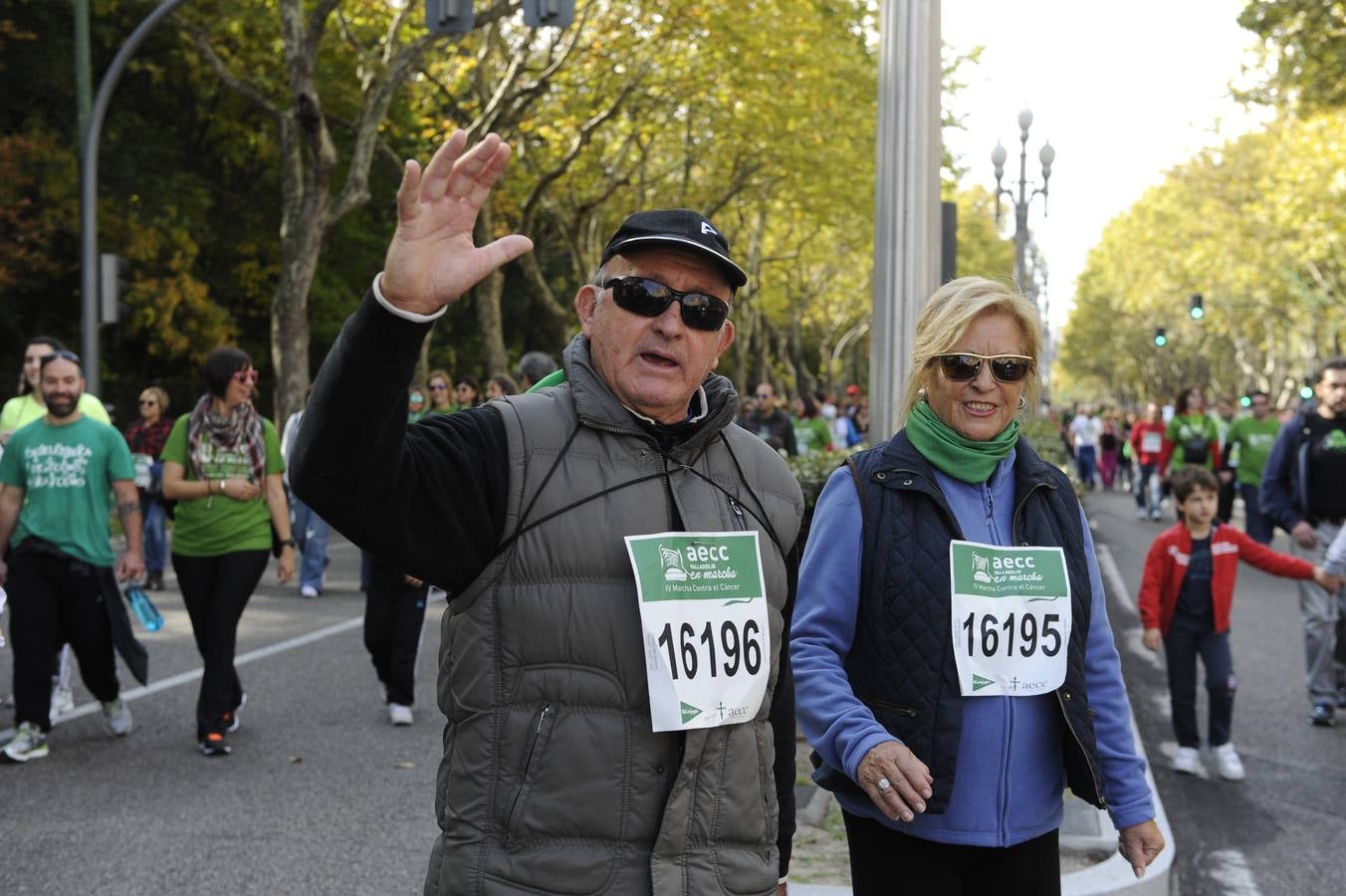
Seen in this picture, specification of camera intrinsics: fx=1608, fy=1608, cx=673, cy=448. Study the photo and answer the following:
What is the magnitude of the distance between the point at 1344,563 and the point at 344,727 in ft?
15.8

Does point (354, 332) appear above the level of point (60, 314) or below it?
below

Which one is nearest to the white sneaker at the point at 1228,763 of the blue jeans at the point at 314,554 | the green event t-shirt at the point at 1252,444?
the green event t-shirt at the point at 1252,444

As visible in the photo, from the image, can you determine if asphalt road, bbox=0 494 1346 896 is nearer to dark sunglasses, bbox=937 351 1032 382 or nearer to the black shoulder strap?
the black shoulder strap

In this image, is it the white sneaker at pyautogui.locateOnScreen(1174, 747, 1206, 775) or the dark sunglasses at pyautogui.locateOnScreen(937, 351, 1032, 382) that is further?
the white sneaker at pyautogui.locateOnScreen(1174, 747, 1206, 775)

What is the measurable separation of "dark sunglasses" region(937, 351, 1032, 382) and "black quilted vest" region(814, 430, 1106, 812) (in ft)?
0.59

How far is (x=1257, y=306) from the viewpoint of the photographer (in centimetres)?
5678

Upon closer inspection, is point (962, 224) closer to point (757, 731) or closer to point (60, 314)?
point (60, 314)

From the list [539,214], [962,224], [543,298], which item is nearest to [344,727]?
[543,298]

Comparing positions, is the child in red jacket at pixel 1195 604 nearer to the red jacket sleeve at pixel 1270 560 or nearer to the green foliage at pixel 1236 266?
the red jacket sleeve at pixel 1270 560

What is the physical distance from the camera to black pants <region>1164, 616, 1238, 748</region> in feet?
24.4

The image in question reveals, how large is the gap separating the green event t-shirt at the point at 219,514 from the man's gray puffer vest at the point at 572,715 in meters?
4.96

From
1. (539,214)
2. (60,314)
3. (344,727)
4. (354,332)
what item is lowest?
(344,727)

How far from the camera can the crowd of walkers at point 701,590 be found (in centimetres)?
240

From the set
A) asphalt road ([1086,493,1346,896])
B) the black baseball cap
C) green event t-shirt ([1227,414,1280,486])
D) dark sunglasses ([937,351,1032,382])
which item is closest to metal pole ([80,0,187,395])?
asphalt road ([1086,493,1346,896])
